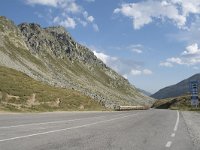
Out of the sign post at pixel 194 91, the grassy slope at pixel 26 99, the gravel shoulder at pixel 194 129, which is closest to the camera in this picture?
the gravel shoulder at pixel 194 129

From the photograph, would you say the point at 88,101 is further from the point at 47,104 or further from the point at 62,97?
the point at 47,104

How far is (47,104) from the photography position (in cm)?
5372

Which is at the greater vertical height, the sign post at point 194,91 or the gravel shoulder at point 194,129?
the sign post at point 194,91

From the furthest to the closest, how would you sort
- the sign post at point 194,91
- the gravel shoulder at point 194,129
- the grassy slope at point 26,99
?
the sign post at point 194,91, the grassy slope at point 26,99, the gravel shoulder at point 194,129

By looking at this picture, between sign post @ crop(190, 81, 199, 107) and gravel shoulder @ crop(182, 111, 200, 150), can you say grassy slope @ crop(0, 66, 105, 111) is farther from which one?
sign post @ crop(190, 81, 199, 107)

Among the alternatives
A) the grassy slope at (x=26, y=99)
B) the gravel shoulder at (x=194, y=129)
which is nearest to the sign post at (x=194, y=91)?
the grassy slope at (x=26, y=99)

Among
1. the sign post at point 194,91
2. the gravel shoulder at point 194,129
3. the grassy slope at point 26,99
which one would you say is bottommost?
the gravel shoulder at point 194,129

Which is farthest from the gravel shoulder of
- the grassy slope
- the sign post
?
the sign post

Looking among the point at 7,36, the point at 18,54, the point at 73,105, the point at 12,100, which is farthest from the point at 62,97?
the point at 7,36

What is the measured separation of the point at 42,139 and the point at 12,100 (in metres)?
33.9

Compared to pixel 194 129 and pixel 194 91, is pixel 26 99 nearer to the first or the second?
pixel 194 129

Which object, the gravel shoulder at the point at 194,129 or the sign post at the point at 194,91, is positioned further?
the sign post at the point at 194,91

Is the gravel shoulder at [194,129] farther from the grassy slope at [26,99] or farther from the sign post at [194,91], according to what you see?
the sign post at [194,91]

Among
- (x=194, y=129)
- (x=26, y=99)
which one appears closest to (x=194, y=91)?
(x=26, y=99)
